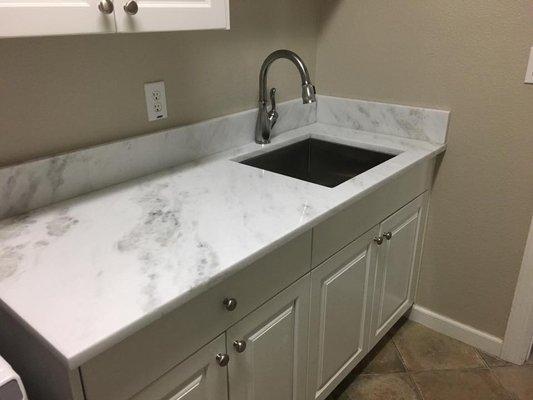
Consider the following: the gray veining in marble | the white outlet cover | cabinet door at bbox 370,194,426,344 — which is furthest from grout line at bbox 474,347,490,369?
the white outlet cover

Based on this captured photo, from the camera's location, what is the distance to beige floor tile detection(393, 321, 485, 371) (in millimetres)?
1874

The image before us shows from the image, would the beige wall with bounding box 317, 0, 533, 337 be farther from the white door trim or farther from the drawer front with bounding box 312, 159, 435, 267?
the drawer front with bounding box 312, 159, 435, 267

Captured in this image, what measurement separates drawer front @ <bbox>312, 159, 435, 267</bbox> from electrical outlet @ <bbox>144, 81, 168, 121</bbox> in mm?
640


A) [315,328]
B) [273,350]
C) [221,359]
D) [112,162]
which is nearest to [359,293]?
[315,328]

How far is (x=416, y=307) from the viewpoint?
2.10m

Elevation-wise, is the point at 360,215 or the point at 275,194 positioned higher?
the point at 275,194

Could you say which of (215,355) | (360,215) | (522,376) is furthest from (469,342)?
(215,355)

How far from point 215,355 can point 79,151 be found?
26.8 inches

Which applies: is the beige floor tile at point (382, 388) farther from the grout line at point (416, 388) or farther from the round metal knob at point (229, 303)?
the round metal knob at point (229, 303)

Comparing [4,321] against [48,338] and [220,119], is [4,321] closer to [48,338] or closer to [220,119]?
[48,338]

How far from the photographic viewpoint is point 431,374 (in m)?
1.83

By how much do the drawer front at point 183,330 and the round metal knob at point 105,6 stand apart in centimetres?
59

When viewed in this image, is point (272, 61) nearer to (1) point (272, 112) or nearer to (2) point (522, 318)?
(1) point (272, 112)

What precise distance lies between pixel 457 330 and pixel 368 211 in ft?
3.01
